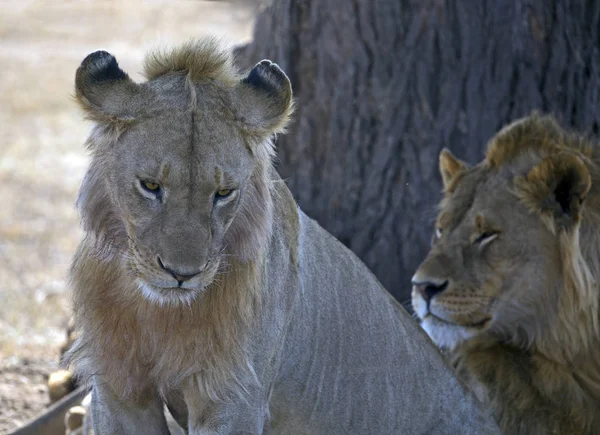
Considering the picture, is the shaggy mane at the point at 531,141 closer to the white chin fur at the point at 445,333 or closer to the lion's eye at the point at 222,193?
the white chin fur at the point at 445,333

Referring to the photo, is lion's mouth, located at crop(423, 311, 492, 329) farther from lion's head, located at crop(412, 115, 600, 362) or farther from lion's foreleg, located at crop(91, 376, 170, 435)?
lion's foreleg, located at crop(91, 376, 170, 435)

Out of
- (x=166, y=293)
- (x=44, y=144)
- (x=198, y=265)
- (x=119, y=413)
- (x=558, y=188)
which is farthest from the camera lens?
(x=44, y=144)

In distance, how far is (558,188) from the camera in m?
4.25

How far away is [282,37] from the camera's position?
18.0ft

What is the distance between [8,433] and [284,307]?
6.84 ft

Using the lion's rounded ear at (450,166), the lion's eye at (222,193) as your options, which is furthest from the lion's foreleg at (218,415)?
the lion's rounded ear at (450,166)

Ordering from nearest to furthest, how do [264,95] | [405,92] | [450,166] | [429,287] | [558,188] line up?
[264,95]
[558,188]
[429,287]
[450,166]
[405,92]

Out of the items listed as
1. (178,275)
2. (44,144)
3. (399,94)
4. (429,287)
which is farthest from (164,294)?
(44,144)

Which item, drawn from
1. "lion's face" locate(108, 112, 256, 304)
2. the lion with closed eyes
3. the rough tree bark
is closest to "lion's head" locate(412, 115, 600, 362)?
the lion with closed eyes

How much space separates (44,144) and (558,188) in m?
8.34

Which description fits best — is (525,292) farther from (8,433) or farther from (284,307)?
(8,433)

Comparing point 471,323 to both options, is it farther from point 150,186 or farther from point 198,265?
point 150,186

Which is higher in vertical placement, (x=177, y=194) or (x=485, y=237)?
(x=177, y=194)

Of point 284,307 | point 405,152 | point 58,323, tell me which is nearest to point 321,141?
point 405,152
